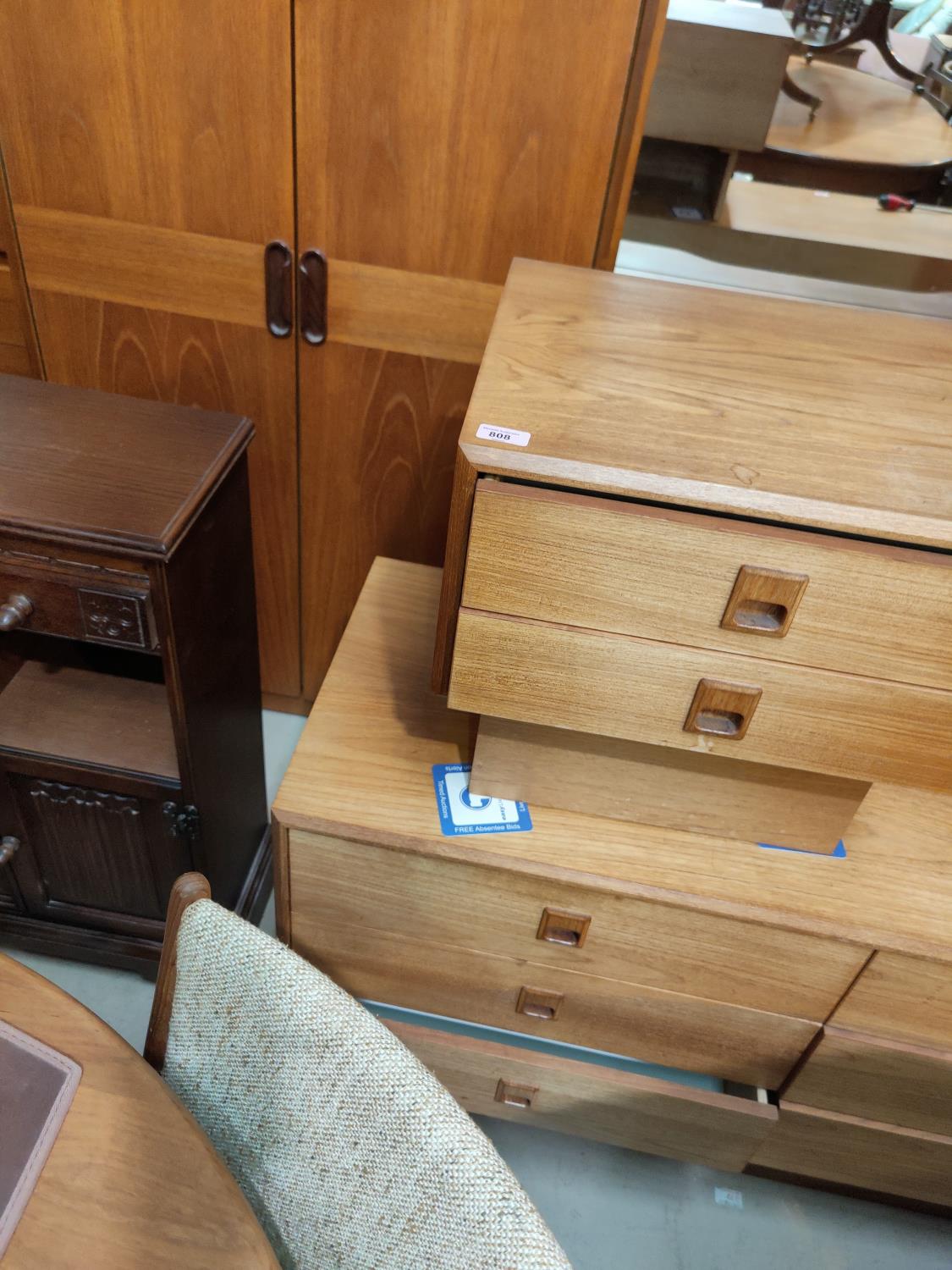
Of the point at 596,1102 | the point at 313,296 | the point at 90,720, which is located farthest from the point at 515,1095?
the point at 313,296

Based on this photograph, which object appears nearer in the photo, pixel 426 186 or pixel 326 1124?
pixel 326 1124

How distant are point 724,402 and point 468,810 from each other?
0.56 metres

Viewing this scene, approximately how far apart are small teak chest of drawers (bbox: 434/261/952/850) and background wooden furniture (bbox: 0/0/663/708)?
1.25 feet

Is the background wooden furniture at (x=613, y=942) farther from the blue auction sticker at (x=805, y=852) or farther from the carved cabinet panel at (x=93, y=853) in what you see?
the carved cabinet panel at (x=93, y=853)

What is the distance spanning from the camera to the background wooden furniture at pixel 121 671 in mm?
1046

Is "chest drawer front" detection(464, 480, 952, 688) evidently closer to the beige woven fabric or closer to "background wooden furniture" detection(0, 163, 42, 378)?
the beige woven fabric

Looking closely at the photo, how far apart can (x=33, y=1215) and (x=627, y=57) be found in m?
1.39

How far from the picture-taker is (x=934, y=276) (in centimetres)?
144

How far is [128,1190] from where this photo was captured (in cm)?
69

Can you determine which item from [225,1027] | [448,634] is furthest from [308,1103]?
[448,634]

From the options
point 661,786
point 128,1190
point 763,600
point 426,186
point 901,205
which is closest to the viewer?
point 128,1190

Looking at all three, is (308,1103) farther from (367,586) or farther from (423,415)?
(423,415)

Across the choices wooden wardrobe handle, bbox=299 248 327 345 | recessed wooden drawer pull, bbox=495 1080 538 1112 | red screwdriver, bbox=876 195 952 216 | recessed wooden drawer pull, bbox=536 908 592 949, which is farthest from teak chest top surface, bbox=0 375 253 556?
red screwdriver, bbox=876 195 952 216

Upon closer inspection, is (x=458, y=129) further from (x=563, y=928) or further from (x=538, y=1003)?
(x=538, y=1003)
